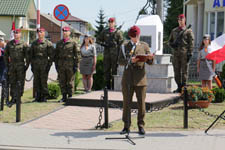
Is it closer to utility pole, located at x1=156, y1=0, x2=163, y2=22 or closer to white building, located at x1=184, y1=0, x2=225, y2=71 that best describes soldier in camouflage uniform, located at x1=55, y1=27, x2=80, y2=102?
utility pole, located at x1=156, y1=0, x2=163, y2=22

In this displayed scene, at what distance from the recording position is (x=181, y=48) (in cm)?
1177

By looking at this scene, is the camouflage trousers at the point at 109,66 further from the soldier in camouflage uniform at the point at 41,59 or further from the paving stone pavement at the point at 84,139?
the paving stone pavement at the point at 84,139

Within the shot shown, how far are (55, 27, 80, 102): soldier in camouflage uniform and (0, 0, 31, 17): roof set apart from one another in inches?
1439

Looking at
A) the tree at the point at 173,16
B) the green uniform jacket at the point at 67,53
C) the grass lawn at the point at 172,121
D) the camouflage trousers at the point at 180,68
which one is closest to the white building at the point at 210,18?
the camouflage trousers at the point at 180,68

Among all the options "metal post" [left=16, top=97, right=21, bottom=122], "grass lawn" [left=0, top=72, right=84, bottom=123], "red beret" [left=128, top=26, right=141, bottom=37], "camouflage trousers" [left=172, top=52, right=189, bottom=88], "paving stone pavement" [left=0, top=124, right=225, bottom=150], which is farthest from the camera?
"camouflage trousers" [left=172, top=52, right=189, bottom=88]

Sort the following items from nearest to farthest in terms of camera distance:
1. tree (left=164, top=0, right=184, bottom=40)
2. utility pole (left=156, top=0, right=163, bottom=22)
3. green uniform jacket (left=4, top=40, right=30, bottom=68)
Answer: green uniform jacket (left=4, top=40, right=30, bottom=68) < utility pole (left=156, top=0, right=163, bottom=22) < tree (left=164, top=0, right=184, bottom=40)

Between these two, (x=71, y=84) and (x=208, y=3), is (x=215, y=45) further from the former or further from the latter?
(x=208, y=3)

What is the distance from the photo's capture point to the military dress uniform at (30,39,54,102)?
11.2 metres

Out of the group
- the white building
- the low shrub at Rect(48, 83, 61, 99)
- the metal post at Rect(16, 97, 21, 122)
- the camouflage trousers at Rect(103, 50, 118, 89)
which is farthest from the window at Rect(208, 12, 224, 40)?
the metal post at Rect(16, 97, 21, 122)

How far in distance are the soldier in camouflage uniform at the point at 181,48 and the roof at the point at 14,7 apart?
121ft

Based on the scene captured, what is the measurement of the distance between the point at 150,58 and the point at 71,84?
4.84 metres

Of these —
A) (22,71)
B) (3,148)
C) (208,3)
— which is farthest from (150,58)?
(208,3)

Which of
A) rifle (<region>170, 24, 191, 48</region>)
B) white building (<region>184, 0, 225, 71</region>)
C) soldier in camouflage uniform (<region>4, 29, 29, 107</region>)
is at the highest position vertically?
white building (<region>184, 0, 225, 71</region>)

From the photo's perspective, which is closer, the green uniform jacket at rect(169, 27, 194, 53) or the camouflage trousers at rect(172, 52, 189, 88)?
the green uniform jacket at rect(169, 27, 194, 53)
